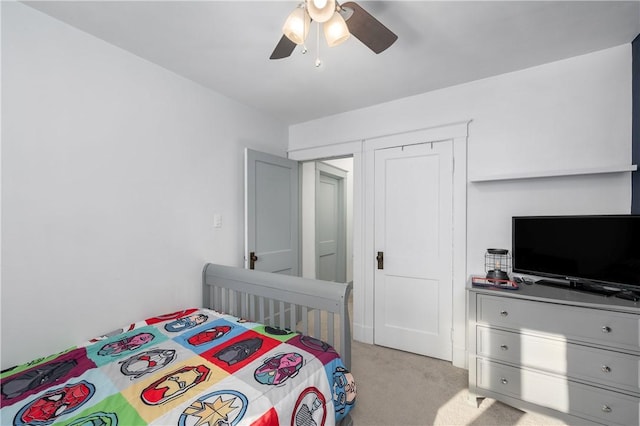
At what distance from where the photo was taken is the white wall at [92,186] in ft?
4.78

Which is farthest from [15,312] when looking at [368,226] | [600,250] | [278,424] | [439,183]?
[600,250]

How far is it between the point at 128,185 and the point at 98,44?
919 mm

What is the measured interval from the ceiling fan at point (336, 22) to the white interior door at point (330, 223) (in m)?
2.60

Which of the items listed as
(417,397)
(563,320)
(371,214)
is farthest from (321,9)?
(417,397)

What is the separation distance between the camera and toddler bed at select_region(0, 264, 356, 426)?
103 cm

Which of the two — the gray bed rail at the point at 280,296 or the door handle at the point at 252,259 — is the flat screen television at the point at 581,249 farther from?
the door handle at the point at 252,259

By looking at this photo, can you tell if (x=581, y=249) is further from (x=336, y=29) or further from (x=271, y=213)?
(x=271, y=213)

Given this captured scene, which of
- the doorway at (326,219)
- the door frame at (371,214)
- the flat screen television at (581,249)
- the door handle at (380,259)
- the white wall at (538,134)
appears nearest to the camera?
the flat screen television at (581,249)

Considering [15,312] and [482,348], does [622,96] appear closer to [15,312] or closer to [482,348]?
[482,348]

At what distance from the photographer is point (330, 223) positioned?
14.9 ft

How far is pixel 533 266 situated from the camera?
6.54 feet

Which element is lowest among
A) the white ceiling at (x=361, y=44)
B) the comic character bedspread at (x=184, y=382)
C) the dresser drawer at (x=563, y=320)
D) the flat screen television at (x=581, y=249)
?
the comic character bedspread at (x=184, y=382)

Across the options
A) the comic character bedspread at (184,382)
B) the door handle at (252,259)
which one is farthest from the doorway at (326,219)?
the comic character bedspread at (184,382)

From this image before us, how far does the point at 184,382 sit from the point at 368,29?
1852 mm
